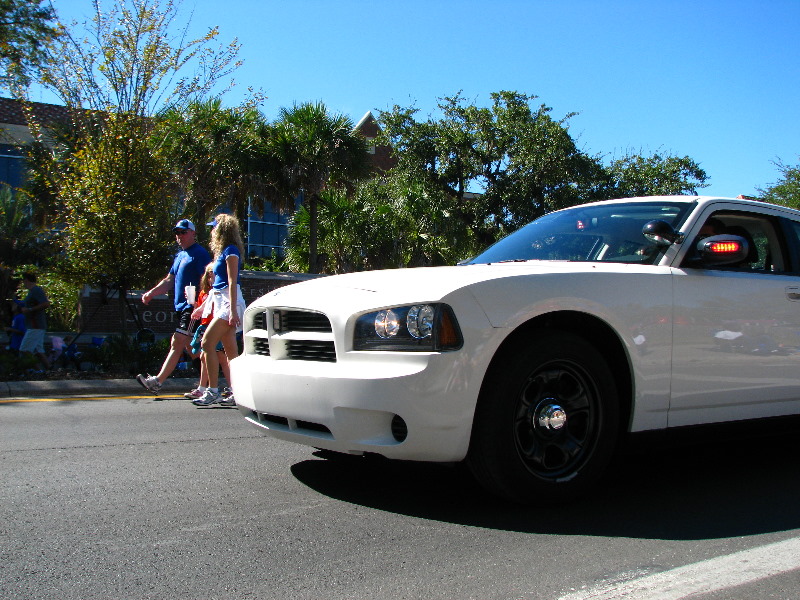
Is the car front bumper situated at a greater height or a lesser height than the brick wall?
lesser

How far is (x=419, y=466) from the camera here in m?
4.66

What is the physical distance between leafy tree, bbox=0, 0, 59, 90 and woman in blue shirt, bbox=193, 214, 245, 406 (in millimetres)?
10520

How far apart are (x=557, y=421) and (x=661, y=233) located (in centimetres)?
126

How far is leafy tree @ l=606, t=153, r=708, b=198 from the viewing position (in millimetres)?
32906

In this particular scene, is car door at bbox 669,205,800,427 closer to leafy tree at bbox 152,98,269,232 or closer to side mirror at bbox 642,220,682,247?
side mirror at bbox 642,220,682,247

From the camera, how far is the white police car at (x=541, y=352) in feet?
11.4

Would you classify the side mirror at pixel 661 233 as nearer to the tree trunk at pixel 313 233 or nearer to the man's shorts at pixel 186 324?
the man's shorts at pixel 186 324

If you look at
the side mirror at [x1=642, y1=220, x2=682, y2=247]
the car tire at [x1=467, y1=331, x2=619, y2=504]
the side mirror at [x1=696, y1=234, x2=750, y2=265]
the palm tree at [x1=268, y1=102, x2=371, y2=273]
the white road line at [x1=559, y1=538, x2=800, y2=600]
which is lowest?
the white road line at [x1=559, y1=538, x2=800, y2=600]

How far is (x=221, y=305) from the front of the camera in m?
7.32

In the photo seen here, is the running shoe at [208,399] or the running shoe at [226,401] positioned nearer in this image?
the running shoe at [208,399]

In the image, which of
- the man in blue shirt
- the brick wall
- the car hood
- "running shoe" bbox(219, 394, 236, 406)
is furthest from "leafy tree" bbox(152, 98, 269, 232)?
the car hood

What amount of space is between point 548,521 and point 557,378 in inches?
25.9

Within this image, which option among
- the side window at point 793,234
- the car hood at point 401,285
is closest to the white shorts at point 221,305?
the car hood at point 401,285

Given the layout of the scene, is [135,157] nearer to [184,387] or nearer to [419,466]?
[184,387]
